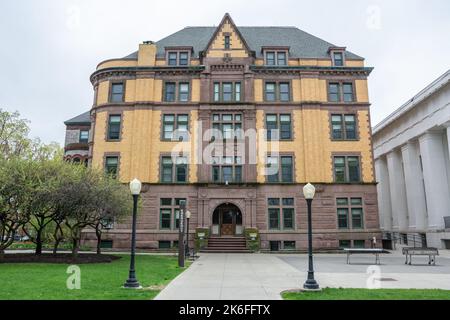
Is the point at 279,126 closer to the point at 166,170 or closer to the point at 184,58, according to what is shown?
the point at 166,170

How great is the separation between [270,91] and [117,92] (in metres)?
15.3

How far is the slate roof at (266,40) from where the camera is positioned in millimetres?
37812

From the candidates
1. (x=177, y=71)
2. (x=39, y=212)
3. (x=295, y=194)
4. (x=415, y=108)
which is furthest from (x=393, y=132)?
(x=39, y=212)

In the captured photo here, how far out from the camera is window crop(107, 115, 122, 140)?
115 ft

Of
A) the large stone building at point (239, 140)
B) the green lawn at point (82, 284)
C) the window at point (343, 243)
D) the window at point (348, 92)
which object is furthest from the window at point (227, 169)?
the green lawn at point (82, 284)

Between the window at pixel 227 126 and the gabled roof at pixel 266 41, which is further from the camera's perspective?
the gabled roof at pixel 266 41

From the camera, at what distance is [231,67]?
35.5 meters

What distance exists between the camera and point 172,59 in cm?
3662

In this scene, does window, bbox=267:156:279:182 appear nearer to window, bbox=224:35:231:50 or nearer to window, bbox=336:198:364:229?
window, bbox=336:198:364:229

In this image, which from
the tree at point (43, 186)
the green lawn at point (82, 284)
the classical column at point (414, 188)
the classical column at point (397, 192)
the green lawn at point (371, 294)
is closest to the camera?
the green lawn at point (371, 294)

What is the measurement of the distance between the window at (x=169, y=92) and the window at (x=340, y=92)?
15.5 metres

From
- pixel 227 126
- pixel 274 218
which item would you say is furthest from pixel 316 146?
pixel 227 126

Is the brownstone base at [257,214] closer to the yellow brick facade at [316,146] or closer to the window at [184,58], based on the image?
the yellow brick facade at [316,146]

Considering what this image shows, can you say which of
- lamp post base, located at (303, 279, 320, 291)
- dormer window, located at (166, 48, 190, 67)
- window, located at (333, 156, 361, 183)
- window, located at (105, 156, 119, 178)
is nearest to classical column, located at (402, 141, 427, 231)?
window, located at (333, 156, 361, 183)
